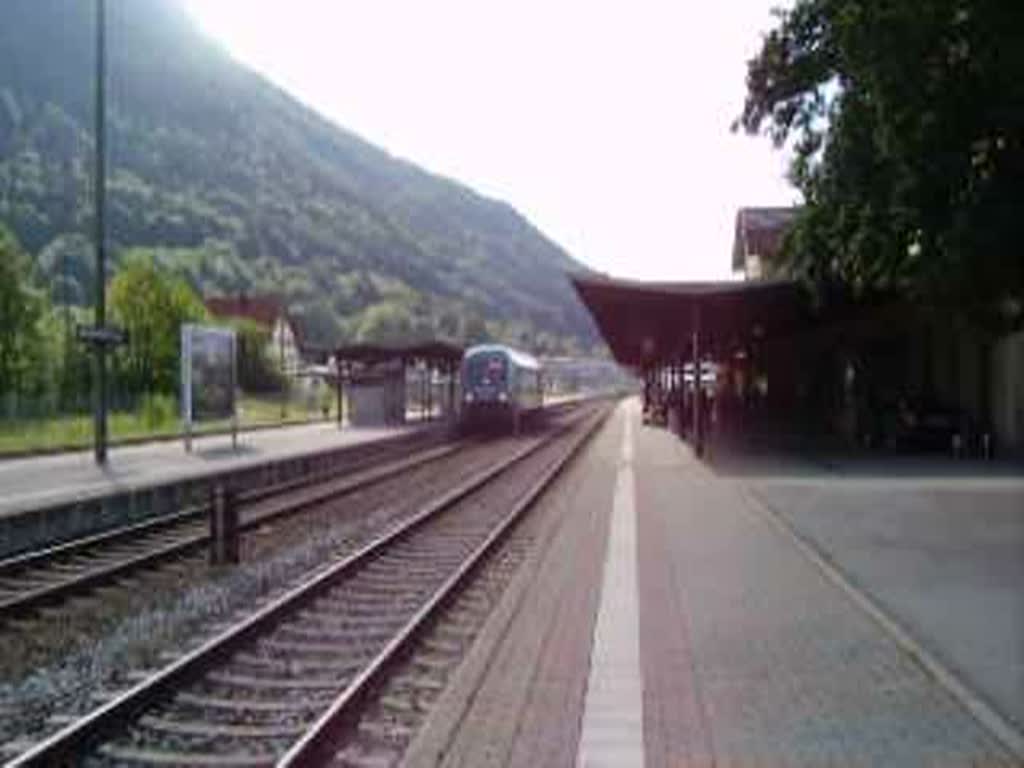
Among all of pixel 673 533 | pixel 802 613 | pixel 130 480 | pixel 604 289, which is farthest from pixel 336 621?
pixel 604 289

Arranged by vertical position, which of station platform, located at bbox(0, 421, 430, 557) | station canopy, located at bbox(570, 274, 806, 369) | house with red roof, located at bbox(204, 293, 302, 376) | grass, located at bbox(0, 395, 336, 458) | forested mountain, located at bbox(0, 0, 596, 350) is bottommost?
station platform, located at bbox(0, 421, 430, 557)

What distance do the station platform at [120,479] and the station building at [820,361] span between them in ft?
31.0

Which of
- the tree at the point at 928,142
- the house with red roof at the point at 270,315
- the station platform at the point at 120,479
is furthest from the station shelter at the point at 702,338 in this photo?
the house with red roof at the point at 270,315

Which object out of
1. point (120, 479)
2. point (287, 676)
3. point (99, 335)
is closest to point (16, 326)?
point (99, 335)

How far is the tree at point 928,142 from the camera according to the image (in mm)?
20984

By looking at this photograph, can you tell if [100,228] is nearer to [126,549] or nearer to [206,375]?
[206,375]

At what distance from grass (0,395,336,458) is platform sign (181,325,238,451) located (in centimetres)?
395

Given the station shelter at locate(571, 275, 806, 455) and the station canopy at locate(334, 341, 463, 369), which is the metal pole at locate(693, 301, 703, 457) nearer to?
the station shelter at locate(571, 275, 806, 455)

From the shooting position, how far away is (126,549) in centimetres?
2297

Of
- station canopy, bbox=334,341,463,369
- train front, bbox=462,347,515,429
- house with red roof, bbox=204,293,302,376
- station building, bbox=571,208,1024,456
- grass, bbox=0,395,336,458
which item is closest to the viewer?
station building, bbox=571,208,1024,456

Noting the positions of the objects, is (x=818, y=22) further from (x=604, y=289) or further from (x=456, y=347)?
(x=456, y=347)

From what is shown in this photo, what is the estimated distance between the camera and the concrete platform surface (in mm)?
29016

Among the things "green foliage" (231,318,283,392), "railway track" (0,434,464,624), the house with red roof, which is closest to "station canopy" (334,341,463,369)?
"green foliage" (231,318,283,392)

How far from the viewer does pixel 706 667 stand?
1246 cm
